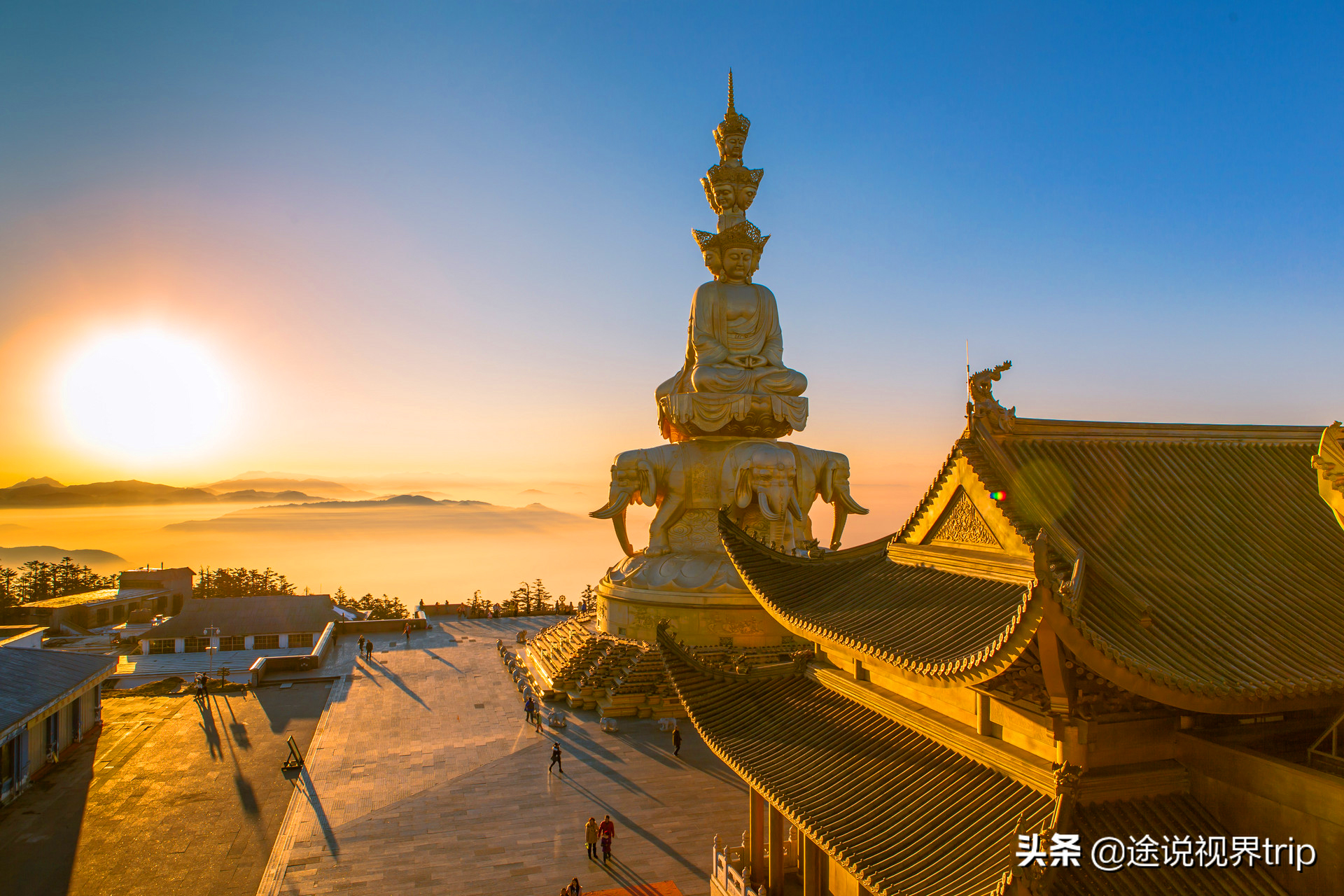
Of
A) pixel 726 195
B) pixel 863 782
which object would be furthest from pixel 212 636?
pixel 863 782

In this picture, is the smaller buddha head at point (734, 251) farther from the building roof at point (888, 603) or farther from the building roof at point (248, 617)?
the building roof at point (248, 617)

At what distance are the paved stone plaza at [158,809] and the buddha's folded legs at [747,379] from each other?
16.9 metres

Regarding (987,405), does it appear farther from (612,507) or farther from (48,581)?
(48,581)

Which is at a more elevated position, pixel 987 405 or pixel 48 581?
pixel 987 405

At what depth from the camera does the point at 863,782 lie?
30.8ft

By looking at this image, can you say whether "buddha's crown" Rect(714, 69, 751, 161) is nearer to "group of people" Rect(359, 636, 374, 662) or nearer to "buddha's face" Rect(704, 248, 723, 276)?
"buddha's face" Rect(704, 248, 723, 276)

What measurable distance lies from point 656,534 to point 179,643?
21.0 metres

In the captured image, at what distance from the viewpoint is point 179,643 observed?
1294 inches

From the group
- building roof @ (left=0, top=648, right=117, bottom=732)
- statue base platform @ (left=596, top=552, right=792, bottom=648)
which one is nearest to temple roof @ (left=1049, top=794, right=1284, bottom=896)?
statue base platform @ (left=596, top=552, right=792, bottom=648)

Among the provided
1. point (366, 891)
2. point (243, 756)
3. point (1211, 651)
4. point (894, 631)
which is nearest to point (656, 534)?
point (243, 756)

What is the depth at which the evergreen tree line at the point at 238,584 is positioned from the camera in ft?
166

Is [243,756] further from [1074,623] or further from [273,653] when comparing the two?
[1074,623]

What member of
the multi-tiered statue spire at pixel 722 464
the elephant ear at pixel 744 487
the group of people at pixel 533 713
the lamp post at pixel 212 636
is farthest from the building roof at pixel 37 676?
the elephant ear at pixel 744 487

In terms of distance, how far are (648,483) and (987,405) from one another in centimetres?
2009
